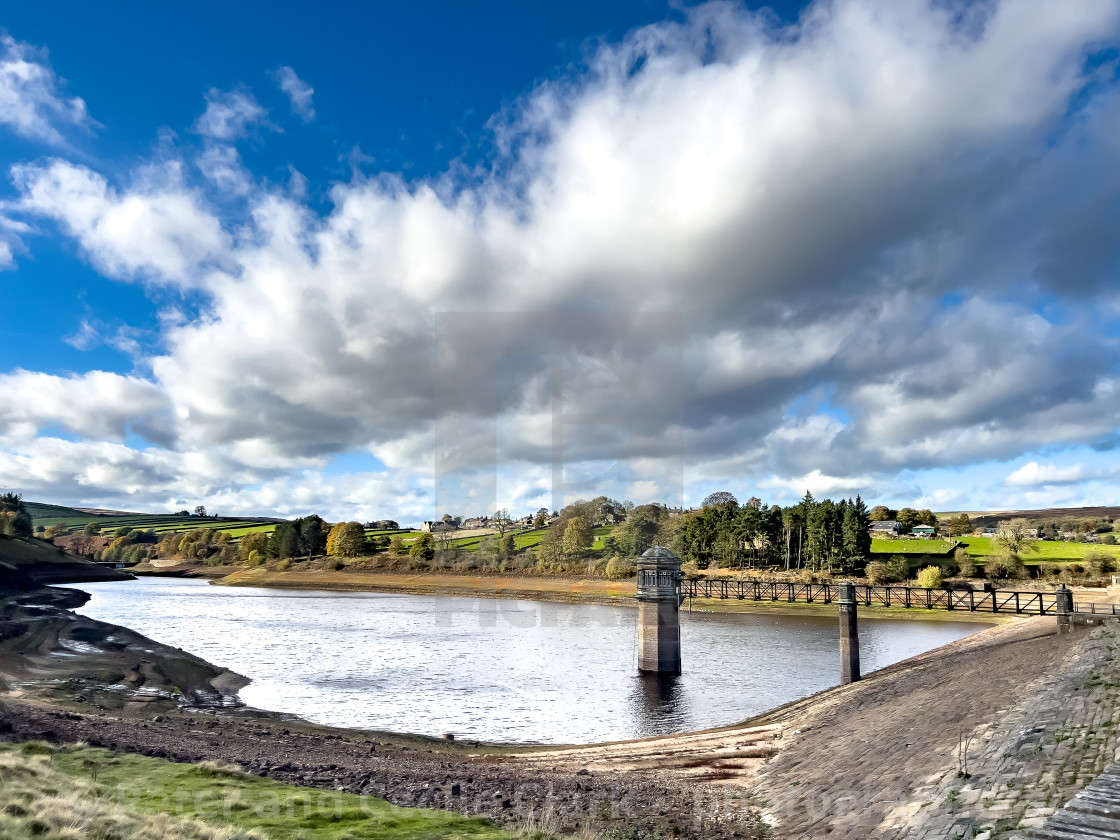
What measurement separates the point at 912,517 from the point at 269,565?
16100cm

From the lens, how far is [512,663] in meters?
43.1

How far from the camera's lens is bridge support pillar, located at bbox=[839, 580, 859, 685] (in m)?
33.7

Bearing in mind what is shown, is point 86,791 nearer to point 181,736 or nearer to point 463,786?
point 463,786

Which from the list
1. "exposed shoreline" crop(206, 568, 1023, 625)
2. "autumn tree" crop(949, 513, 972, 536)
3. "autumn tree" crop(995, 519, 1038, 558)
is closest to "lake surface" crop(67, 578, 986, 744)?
"exposed shoreline" crop(206, 568, 1023, 625)

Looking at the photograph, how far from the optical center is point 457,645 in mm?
51375

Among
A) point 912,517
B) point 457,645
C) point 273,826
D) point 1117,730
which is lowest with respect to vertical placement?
point 457,645

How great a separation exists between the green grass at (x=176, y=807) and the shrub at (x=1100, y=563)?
89.3m

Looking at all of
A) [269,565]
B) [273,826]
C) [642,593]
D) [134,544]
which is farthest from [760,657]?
[134,544]

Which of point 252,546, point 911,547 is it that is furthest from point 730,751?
point 252,546

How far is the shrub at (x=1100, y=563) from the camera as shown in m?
74.1

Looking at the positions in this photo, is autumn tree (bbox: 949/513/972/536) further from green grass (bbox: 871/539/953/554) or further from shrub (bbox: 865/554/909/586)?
shrub (bbox: 865/554/909/586)

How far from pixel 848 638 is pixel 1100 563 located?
6364 cm

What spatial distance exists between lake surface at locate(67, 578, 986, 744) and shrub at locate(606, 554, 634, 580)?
1620cm

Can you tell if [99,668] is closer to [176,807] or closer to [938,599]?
[176,807]
